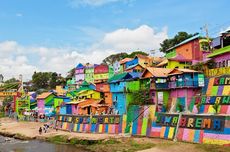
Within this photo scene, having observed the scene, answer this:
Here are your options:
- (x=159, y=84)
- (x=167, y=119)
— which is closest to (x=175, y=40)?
(x=159, y=84)

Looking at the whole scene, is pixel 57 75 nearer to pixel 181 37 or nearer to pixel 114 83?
pixel 181 37

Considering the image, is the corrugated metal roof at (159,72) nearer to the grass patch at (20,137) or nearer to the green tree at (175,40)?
the grass patch at (20,137)

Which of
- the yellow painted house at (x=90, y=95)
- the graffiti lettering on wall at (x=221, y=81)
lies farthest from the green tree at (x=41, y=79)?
the graffiti lettering on wall at (x=221, y=81)

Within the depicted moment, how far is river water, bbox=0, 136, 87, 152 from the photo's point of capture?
146 feet

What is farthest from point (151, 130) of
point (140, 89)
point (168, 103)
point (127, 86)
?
point (127, 86)

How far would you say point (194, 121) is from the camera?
3650 centimetres

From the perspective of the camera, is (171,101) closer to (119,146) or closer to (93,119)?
(119,146)

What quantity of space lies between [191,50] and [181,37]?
21752 mm

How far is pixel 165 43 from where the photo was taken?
85.2 m

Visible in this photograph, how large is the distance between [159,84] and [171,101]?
3222 millimetres

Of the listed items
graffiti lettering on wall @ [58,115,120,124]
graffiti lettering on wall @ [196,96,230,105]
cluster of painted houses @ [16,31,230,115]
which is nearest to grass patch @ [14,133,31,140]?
graffiti lettering on wall @ [58,115,120,124]

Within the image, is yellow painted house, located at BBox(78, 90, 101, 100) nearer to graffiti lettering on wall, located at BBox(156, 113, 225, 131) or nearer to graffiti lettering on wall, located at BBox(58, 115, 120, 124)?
graffiti lettering on wall, located at BBox(58, 115, 120, 124)

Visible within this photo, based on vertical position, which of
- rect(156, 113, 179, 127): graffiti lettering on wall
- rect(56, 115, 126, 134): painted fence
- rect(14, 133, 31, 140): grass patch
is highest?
rect(156, 113, 179, 127): graffiti lettering on wall

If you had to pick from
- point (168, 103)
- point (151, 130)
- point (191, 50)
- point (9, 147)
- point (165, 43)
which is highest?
point (165, 43)
